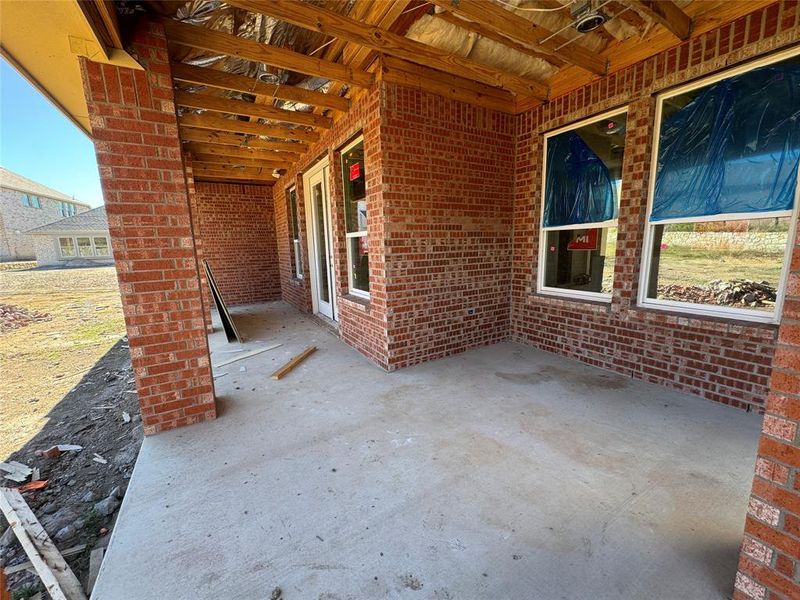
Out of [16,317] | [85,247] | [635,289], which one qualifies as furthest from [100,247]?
[635,289]

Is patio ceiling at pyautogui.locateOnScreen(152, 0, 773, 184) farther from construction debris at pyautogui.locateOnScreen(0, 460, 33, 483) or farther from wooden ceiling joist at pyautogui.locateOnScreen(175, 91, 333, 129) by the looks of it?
construction debris at pyautogui.locateOnScreen(0, 460, 33, 483)

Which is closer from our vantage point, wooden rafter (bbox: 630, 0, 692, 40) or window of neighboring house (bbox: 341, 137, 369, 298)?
wooden rafter (bbox: 630, 0, 692, 40)

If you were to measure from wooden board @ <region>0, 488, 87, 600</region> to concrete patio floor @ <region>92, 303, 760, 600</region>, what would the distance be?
0.17m

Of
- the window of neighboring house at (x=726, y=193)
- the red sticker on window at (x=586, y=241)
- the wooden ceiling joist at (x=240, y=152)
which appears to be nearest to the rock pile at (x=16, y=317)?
the wooden ceiling joist at (x=240, y=152)

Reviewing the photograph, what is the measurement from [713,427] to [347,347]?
381cm

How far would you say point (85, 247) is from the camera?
67.9 feet

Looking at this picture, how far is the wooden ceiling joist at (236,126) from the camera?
13.6 feet

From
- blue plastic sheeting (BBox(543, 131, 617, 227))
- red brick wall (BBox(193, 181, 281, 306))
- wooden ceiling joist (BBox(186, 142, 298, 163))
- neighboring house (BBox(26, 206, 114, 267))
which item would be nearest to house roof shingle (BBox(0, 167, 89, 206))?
neighboring house (BBox(26, 206, 114, 267))

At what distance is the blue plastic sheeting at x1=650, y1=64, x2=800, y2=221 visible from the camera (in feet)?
7.70

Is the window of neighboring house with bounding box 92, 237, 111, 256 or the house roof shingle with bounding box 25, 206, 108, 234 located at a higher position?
the house roof shingle with bounding box 25, 206, 108, 234

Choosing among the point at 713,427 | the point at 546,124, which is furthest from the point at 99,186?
the point at 713,427

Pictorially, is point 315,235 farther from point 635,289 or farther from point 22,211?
point 22,211

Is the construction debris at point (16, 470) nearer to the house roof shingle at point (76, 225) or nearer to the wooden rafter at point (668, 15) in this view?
the wooden rafter at point (668, 15)

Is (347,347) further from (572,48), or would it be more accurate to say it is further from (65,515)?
(572,48)
